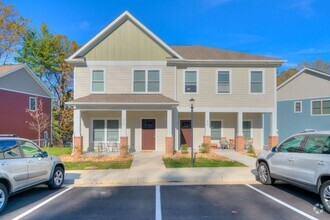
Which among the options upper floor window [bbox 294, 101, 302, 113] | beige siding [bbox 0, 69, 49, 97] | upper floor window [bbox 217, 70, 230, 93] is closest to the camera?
upper floor window [bbox 217, 70, 230, 93]

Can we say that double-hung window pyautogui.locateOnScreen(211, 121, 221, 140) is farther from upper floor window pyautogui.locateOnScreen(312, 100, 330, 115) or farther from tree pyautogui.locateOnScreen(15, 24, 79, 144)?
tree pyautogui.locateOnScreen(15, 24, 79, 144)

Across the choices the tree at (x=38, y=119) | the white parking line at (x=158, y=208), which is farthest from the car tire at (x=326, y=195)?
the tree at (x=38, y=119)

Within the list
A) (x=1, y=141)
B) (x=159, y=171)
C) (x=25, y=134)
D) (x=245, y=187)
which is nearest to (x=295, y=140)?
(x=245, y=187)

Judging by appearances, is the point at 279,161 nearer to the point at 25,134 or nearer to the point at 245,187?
the point at 245,187

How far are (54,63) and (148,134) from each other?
21775 millimetres

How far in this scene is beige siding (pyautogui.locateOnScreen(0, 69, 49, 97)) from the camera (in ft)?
65.1

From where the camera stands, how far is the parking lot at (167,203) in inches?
210

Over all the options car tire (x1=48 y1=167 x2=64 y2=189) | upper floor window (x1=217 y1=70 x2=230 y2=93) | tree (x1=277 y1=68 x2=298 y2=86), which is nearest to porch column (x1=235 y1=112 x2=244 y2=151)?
upper floor window (x1=217 y1=70 x2=230 y2=93)

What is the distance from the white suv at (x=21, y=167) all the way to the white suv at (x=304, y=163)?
740 cm

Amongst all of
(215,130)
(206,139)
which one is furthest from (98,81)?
(215,130)

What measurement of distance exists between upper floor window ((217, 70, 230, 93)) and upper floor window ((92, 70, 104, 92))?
28.9 feet

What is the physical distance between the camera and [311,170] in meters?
5.93

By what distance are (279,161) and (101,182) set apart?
628 centimetres

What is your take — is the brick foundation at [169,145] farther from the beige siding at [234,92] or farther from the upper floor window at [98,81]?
the upper floor window at [98,81]
